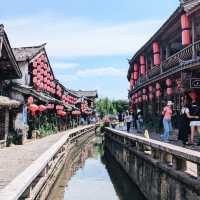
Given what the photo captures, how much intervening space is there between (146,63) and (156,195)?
21302 mm

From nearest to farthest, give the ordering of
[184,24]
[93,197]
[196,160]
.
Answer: [196,160] < [93,197] < [184,24]

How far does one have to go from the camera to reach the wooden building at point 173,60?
17406 millimetres

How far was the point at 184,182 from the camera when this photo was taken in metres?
8.04

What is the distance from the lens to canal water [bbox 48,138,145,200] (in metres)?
14.2

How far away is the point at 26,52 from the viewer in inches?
1235

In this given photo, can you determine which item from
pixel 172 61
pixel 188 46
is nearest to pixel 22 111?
pixel 172 61

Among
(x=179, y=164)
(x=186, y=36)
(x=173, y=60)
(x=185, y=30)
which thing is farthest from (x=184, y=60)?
(x=179, y=164)

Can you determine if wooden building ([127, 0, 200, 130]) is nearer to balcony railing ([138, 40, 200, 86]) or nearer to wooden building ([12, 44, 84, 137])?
balcony railing ([138, 40, 200, 86])

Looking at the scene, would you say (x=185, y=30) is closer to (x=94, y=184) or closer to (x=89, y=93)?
(x=94, y=184)

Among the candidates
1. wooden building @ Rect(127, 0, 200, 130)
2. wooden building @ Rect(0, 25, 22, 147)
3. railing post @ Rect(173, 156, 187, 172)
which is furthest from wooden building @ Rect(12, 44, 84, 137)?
railing post @ Rect(173, 156, 187, 172)

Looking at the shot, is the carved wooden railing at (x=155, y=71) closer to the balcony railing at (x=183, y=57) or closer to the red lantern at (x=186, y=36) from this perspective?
the balcony railing at (x=183, y=57)

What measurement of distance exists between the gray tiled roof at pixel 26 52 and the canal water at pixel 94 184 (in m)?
9.35

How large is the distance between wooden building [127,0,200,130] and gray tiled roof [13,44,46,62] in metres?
7.82

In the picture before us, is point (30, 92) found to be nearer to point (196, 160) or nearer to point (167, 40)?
point (167, 40)
